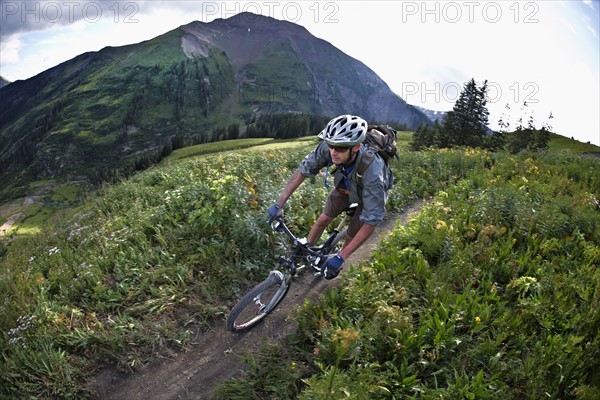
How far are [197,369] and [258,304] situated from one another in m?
1.44

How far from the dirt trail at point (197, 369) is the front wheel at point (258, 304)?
216 mm

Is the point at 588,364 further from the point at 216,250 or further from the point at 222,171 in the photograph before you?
the point at 222,171

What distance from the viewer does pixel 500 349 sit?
17.3 feet

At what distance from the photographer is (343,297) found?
Result: 6469 millimetres

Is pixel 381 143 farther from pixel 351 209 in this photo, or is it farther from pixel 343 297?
pixel 343 297

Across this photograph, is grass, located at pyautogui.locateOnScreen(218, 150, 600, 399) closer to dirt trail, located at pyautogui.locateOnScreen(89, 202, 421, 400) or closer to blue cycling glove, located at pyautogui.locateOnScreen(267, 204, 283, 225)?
dirt trail, located at pyautogui.locateOnScreen(89, 202, 421, 400)

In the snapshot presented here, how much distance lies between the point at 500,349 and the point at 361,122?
394 centimetres

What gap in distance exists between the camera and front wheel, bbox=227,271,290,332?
595 centimetres

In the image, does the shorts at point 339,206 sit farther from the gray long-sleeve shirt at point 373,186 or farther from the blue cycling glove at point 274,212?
the blue cycling glove at point 274,212

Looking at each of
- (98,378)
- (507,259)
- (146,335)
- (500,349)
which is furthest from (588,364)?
(98,378)

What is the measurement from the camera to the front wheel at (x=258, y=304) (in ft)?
19.5

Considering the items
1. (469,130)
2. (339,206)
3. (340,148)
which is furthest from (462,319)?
(469,130)

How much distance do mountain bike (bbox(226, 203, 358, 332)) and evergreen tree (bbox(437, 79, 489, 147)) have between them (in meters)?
44.3

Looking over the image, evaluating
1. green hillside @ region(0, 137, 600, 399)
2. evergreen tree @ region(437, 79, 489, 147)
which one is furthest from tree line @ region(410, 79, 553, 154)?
green hillside @ region(0, 137, 600, 399)
